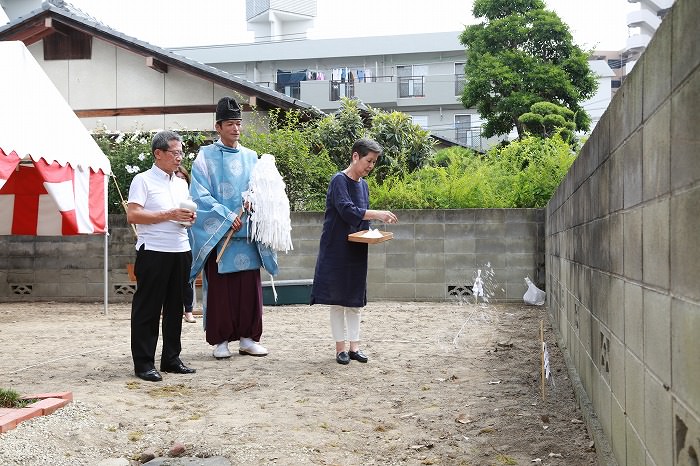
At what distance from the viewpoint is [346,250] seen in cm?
583

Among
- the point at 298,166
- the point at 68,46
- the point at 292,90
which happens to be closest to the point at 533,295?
the point at 298,166

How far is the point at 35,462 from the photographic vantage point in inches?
132

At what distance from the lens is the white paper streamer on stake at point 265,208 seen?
236 inches

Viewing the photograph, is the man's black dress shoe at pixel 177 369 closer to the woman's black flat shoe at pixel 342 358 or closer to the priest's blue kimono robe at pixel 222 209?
the priest's blue kimono robe at pixel 222 209

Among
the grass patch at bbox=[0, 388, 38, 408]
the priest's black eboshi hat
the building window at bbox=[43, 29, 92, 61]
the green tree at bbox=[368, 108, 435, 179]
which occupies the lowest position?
the grass patch at bbox=[0, 388, 38, 408]

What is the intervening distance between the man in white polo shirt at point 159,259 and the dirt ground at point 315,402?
0.25m

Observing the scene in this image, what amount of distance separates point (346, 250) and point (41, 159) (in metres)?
3.70

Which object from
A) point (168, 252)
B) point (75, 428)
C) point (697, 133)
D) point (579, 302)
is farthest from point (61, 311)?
point (697, 133)

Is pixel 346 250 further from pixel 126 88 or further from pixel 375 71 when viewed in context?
pixel 375 71

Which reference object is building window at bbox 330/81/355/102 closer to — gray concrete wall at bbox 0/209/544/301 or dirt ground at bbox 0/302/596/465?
gray concrete wall at bbox 0/209/544/301

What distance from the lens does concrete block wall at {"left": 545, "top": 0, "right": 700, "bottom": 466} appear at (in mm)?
1784

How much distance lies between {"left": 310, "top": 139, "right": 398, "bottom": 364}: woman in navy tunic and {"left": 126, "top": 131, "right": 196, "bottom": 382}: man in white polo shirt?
101 centimetres

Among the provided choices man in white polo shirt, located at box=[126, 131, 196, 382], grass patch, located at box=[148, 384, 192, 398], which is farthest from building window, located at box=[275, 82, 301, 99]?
grass patch, located at box=[148, 384, 192, 398]

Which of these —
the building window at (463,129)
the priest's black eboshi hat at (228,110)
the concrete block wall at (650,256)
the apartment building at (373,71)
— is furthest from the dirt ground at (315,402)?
the building window at (463,129)
